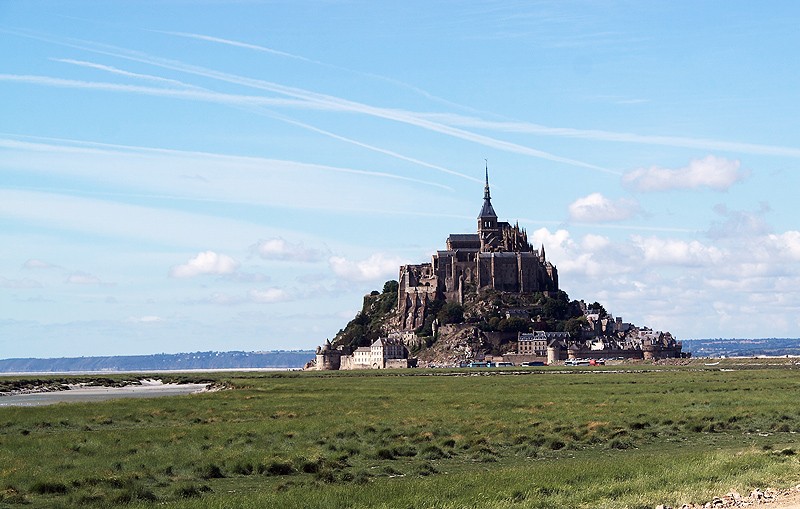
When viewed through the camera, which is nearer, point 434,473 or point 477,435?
point 434,473

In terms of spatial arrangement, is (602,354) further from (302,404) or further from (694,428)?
(694,428)

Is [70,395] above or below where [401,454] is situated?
above

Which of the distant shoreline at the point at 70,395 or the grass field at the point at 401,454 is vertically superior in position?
the distant shoreline at the point at 70,395

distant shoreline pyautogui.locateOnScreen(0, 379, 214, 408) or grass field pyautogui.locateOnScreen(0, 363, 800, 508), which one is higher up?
distant shoreline pyautogui.locateOnScreen(0, 379, 214, 408)

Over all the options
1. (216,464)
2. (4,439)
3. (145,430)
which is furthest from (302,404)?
(216,464)

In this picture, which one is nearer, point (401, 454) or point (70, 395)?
point (401, 454)

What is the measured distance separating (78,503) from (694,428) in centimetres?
2589

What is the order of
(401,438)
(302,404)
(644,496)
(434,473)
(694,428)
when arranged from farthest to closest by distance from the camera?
(302,404) < (694,428) < (401,438) < (434,473) < (644,496)

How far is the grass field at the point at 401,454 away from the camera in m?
28.7

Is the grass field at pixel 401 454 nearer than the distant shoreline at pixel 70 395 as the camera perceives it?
Yes

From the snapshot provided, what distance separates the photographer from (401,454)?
37594mm

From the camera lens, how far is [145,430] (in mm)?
47312

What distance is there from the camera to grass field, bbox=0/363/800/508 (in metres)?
28.7

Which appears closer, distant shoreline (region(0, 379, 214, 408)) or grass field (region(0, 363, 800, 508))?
grass field (region(0, 363, 800, 508))
